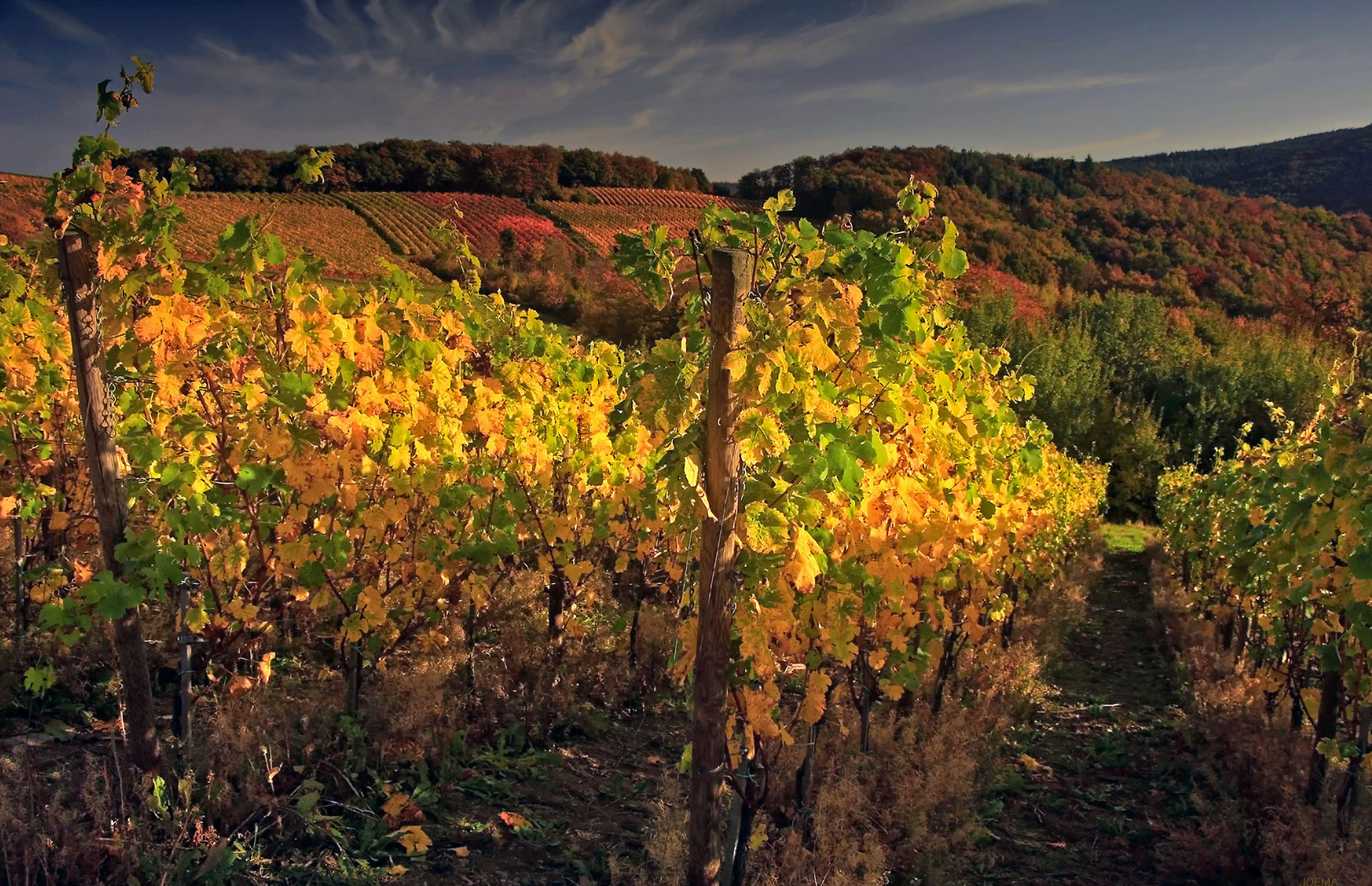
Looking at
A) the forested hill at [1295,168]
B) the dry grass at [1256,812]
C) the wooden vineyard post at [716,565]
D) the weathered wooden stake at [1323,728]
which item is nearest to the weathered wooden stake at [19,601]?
the wooden vineyard post at [716,565]

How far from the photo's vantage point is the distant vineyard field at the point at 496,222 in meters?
42.4

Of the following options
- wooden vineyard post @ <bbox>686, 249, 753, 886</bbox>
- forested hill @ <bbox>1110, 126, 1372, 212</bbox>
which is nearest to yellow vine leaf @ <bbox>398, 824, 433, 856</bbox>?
wooden vineyard post @ <bbox>686, 249, 753, 886</bbox>

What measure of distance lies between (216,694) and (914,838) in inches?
155

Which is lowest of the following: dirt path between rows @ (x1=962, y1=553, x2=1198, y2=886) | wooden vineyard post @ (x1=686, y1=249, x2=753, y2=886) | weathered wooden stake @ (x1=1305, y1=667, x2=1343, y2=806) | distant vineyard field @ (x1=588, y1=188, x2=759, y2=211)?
dirt path between rows @ (x1=962, y1=553, x2=1198, y2=886)

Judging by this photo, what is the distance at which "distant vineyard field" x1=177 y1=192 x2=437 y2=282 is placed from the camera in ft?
120

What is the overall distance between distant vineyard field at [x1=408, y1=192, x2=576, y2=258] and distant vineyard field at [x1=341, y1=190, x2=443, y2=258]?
1102 mm

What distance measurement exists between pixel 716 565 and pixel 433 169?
5842 cm

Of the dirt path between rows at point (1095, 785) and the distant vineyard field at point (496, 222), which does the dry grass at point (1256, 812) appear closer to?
the dirt path between rows at point (1095, 785)

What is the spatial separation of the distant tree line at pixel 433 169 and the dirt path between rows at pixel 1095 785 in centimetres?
5161

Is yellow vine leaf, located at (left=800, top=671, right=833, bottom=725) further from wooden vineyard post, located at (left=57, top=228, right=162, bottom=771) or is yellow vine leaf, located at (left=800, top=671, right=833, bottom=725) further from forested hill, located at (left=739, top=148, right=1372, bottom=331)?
forested hill, located at (left=739, top=148, right=1372, bottom=331)

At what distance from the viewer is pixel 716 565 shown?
8.45ft

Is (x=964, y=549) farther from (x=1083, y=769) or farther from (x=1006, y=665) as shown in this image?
(x=1006, y=665)

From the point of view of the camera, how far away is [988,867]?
13.5 ft

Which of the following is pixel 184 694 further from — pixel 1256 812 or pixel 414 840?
pixel 1256 812
